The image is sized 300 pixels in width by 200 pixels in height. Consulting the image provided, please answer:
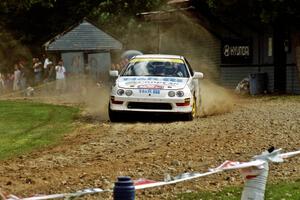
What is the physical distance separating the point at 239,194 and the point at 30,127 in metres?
9.06

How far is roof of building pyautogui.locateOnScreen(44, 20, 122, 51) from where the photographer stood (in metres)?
39.2

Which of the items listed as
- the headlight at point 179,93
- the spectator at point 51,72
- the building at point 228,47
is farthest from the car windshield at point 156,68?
the spectator at point 51,72

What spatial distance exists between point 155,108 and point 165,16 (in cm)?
1780

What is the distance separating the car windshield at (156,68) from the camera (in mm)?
17422

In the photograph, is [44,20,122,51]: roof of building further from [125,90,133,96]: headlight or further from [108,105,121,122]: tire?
[125,90,133,96]: headlight

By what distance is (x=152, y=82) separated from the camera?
1648cm

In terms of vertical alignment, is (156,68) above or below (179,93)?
above

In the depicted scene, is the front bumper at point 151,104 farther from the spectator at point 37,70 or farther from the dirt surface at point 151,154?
the spectator at point 37,70

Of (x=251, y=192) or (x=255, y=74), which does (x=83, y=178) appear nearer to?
(x=251, y=192)

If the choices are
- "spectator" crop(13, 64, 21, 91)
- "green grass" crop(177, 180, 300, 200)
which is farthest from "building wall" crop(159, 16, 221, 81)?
"green grass" crop(177, 180, 300, 200)

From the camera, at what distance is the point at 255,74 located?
1141 inches

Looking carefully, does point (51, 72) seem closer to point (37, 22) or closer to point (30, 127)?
point (37, 22)

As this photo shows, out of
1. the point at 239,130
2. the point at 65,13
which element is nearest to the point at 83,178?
the point at 239,130

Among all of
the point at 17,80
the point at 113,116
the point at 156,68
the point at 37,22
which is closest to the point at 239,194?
the point at 113,116
